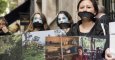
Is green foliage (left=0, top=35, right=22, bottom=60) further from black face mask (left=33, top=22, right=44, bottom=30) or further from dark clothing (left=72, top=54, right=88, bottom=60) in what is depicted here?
dark clothing (left=72, top=54, right=88, bottom=60)

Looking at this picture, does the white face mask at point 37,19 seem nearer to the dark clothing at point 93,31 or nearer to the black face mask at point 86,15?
the dark clothing at point 93,31

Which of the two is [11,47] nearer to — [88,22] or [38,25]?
[38,25]

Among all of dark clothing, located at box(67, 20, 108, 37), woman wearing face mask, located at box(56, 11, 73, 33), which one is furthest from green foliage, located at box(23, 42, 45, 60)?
woman wearing face mask, located at box(56, 11, 73, 33)

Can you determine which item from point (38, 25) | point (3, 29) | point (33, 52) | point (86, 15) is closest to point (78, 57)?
point (86, 15)

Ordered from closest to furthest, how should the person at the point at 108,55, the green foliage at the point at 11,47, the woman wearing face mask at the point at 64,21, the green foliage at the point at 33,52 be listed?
the person at the point at 108,55 < the green foliage at the point at 33,52 < the green foliage at the point at 11,47 < the woman wearing face mask at the point at 64,21

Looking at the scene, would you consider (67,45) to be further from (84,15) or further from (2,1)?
(2,1)

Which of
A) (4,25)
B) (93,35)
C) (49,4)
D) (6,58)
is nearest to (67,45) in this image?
(93,35)

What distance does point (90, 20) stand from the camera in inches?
221

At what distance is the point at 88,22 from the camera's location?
5586 millimetres

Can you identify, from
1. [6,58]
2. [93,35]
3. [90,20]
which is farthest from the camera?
[6,58]

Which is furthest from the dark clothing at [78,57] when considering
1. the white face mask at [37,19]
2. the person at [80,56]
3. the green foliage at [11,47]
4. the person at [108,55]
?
the white face mask at [37,19]

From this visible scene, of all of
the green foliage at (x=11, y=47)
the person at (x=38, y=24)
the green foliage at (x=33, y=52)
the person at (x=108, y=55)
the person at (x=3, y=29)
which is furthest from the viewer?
the person at (x=3, y=29)

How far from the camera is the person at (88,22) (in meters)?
5.50

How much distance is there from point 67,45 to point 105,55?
0.73m
